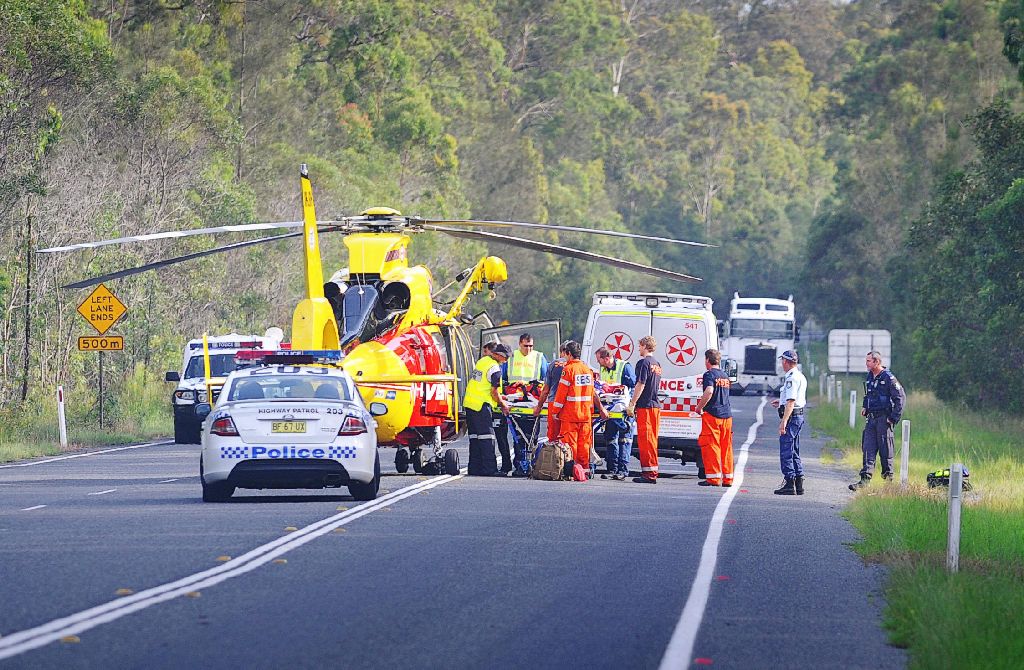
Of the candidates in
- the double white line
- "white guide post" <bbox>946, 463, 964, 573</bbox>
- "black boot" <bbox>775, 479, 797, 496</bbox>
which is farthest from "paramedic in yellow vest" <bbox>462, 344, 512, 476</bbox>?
"white guide post" <bbox>946, 463, 964, 573</bbox>

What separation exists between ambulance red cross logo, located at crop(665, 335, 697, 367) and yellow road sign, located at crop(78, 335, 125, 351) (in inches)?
489

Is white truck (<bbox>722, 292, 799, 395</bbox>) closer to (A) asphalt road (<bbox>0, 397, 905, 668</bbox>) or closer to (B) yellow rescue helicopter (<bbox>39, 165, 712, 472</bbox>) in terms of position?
(B) yellow rescue helicopter (<bbox>39, 165, 712, 472</bbox>)

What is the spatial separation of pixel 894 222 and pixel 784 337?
855 cm

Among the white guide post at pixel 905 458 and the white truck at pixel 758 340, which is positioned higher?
the white truck at pixel 758 340

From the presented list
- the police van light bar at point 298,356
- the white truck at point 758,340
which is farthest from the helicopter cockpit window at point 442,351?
the white truck at point 758,340

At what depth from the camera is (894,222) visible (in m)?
71.4

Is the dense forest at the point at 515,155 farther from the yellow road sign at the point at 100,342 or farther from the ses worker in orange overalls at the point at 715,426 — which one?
the ses worker in orange overalls at the point at 715,426

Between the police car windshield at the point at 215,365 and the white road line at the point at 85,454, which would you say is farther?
the police car windshield at the point at 215,365

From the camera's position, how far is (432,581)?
1277 cm

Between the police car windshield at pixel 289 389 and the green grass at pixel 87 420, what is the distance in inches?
409

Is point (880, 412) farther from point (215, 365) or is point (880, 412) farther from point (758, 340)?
point (758, 340)

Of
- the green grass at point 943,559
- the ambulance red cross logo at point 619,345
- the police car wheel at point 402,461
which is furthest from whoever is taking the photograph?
the ambulance red cross logo at point 619,345

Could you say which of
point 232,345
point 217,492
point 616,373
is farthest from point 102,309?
point 217,492

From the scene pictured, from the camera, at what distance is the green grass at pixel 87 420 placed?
3234cm
